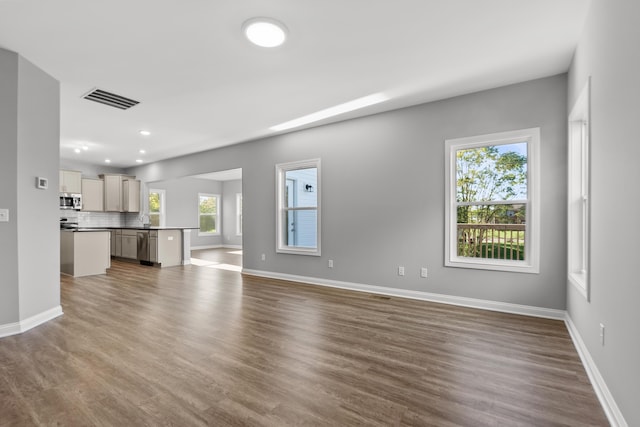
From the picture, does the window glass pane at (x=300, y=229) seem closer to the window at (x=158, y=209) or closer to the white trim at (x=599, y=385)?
the white trim at (x=599, y=385)

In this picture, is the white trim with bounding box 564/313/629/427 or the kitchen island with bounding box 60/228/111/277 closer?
the white trim with bounding box 564/313/629/427

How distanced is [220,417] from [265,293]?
2.96m

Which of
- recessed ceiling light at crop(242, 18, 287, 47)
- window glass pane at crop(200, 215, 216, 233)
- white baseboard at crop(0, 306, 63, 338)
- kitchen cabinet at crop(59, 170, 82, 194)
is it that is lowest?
white baseboard at crop(0, 306, 63, 338)

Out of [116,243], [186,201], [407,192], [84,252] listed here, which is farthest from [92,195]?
[407,192]

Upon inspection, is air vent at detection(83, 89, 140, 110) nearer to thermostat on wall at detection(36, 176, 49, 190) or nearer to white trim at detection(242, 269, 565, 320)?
thermostat on wall at detection(36, 176, 49, 190)

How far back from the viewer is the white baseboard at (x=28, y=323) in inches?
118

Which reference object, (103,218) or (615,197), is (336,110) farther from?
(103,218)

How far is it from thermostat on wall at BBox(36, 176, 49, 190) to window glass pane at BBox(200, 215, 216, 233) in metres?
8.63

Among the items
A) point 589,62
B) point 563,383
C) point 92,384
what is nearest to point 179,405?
point 92,384

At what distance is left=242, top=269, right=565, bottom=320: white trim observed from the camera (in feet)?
11.7

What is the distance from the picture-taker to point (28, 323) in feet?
10.4

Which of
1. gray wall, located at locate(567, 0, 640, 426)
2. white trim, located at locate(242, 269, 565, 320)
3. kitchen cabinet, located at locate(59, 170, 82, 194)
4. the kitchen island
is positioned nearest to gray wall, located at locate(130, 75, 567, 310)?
white trim, located at locate(242, 269, 565, 320)


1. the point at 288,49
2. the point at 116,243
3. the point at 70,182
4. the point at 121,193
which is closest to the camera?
the point at 288,49

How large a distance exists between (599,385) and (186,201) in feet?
37.3
